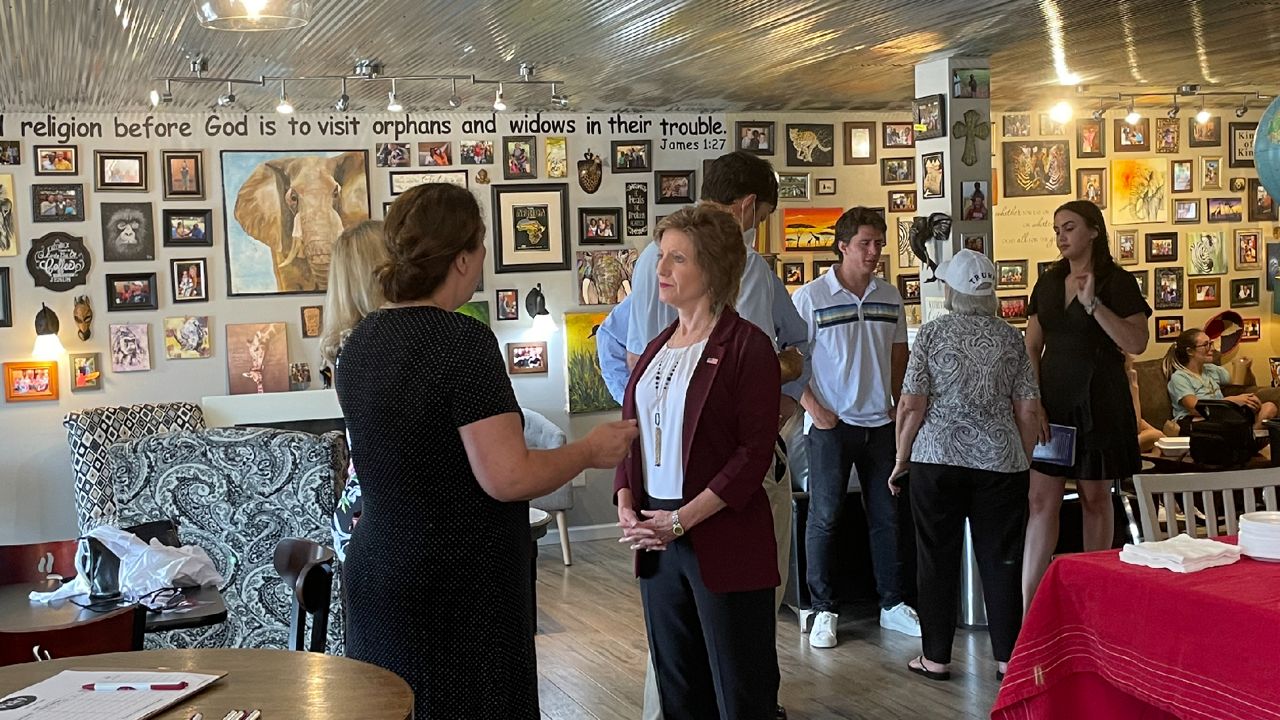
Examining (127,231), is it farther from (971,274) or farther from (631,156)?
(971,274)

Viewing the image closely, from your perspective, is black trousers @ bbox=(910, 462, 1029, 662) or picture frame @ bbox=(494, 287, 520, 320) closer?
black trousers @ bbox=(910, 462, 1029, 662)

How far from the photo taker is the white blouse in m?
3.22

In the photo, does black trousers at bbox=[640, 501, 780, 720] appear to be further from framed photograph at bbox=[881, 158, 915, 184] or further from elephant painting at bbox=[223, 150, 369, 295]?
framed photograph at bbox=[881, 158, 915, 184]

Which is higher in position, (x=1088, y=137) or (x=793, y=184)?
(x=1088, y=137)

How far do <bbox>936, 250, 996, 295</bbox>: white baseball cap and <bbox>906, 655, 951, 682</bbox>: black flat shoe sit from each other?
55.2 inches

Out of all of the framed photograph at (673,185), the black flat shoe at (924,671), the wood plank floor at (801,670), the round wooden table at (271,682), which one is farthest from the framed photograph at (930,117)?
the round wooden table at (271,682)

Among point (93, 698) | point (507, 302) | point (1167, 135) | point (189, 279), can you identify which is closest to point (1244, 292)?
point (1167, 135)

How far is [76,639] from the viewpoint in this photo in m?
2.70

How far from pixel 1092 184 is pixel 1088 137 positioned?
1.06 ft

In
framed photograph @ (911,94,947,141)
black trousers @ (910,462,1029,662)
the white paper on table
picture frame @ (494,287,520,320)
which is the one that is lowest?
black trousers @ (910,462,1029,662)

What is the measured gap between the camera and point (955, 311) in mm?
4711

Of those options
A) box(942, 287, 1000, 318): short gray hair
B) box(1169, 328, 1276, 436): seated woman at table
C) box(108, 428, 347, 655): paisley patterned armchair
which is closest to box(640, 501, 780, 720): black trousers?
box(108, 428, 347, 655): paisley patterned armchair

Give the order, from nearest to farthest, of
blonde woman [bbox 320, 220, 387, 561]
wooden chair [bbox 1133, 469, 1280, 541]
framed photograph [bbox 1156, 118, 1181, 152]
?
blonde woman [bbox 320, 220, 387, 561] < wooden chair [bbox 1133, 469, 1280, 541] < framed photograph [bbox 1156, 118, 1181, 152]

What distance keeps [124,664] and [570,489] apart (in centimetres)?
548
